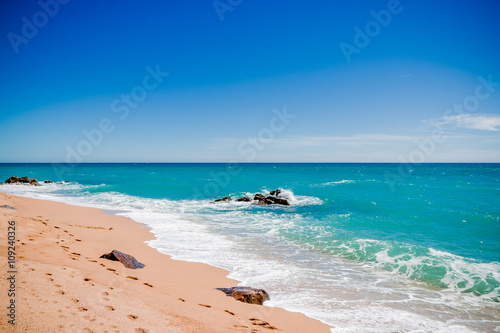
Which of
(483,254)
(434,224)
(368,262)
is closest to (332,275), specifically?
(368,262)

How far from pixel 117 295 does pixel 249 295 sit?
3176 mm

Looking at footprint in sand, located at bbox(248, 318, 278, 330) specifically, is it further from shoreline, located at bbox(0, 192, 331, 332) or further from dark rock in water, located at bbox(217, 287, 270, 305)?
dark rock in water, located at bbox(217, 287, 270, 305)

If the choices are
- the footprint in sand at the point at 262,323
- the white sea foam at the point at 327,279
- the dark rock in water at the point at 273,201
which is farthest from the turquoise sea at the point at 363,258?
the dark rock in water at the point at 273,201

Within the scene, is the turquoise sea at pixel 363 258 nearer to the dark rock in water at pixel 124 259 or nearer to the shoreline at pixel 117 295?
the shoreline at pixel 117 295

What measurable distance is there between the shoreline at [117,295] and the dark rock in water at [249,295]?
0.17 m

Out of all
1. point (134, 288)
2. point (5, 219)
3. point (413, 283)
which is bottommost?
point (413, 283)

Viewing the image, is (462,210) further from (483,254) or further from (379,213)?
(483,254)

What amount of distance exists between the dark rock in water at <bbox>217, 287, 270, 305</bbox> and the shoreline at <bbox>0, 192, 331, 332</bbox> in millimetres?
174

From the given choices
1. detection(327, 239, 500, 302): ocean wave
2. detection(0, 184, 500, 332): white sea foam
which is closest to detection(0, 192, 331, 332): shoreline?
detection(0, 184, 500, 332): white sea foam

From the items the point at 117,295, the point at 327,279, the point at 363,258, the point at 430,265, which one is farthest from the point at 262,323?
the point at 430,265

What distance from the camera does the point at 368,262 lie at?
34.2 ft

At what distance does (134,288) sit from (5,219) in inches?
305

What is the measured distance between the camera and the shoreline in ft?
14.2

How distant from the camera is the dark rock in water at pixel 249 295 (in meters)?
6.73
